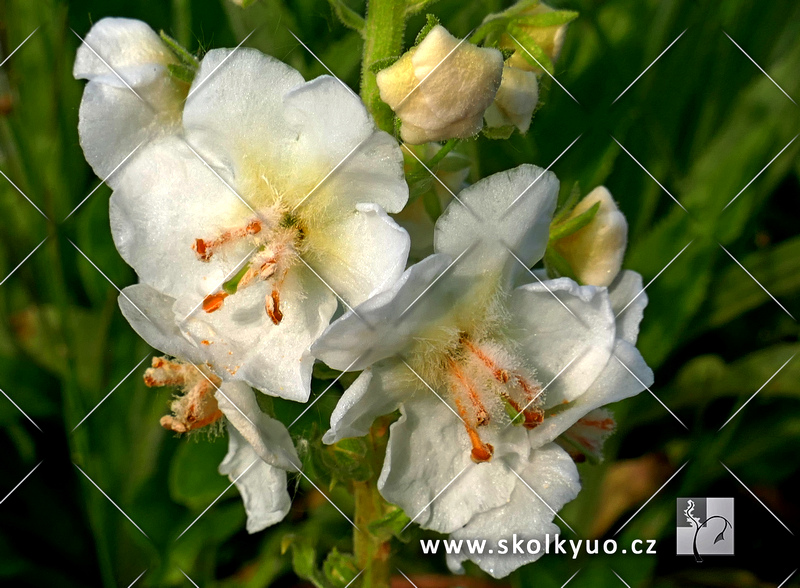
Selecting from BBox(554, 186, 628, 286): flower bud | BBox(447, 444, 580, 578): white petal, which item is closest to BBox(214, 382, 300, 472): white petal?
BBox(447, 444, 580, 578): white petal

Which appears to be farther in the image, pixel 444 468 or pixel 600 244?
pixel 600 244

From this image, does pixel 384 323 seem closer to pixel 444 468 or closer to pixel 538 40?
pixel 444 468

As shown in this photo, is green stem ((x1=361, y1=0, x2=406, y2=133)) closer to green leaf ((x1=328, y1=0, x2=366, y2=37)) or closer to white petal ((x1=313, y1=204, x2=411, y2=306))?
green leaf ((x1=328, y1=0, x2=366, y2=37))

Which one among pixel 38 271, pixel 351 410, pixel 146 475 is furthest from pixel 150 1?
pixel 351 410

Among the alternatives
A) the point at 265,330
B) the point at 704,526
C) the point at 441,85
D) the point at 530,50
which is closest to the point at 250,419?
the point at 265,330

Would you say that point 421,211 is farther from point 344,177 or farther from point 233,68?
point 233,68

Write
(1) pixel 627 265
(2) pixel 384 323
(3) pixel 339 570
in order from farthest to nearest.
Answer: (1) pixel 627 265, (3) pixel 339 570, (2) pixel 384 323
